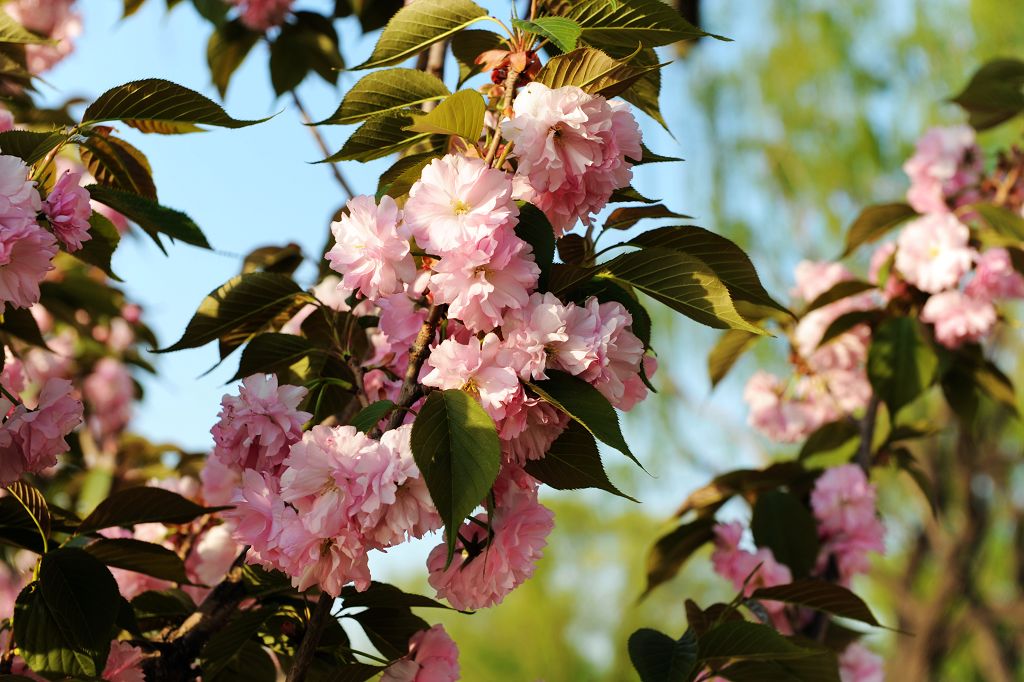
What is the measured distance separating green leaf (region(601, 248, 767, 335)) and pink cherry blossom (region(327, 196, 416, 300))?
0.17 metres

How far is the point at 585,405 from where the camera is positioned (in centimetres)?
71

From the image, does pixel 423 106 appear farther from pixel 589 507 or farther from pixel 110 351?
pixel 589 507

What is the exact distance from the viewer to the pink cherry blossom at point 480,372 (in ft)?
2.33

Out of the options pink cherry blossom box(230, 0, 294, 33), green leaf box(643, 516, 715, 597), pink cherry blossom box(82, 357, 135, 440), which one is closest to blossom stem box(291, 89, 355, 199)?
pink cherry blossom box(230, 0, 294, 33)

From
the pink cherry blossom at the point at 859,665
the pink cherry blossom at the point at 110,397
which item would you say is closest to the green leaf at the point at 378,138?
the pink cherry blossom at the point at 859,665

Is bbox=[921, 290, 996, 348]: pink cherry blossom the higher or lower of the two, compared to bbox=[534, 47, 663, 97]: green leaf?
lower

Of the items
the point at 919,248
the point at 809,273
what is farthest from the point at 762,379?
the point at 919,248

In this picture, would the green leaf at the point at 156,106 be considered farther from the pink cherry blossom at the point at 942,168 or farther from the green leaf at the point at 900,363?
the pink cherry blossom at the point at 942,168

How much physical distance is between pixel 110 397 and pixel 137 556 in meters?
2.27

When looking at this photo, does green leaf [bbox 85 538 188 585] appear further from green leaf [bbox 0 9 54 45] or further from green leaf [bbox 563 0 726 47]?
green leaf [bbox 563 0 726 47]

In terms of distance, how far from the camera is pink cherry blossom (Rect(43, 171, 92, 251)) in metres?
0.79

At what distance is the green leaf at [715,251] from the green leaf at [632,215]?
2.5 inches

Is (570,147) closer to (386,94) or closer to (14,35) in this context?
(386,94)

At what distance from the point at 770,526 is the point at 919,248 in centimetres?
59
